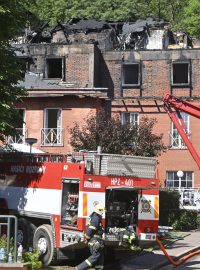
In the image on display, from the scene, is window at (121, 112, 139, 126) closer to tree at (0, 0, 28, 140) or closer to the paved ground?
the paved ground

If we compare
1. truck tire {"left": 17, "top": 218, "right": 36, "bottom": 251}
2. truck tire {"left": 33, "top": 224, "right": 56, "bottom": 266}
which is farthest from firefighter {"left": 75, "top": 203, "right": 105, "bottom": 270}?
truck tire {"left": 17, "top": 218, "right": 36, "bottom": 251}

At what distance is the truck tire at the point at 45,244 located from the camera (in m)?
14.7

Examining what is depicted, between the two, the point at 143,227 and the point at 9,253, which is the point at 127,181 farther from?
the point at 9,253

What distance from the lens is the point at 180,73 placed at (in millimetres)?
34938

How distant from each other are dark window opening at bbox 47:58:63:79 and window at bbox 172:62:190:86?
A: 22.6ft

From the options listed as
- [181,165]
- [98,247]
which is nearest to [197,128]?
[181,165]

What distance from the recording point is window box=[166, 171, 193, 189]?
3334cm

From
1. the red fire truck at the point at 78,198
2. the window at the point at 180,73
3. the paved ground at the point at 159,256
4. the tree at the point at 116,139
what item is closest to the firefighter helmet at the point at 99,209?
the red fire truck at the point at 78,198

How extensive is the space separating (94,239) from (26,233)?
3270mm

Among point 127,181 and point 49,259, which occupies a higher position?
point 127,181

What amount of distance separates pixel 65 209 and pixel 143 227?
2133mm

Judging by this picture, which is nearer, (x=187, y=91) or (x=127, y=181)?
(x=127, y=181)

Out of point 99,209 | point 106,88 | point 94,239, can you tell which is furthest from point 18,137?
point 106,88

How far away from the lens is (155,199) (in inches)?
599
